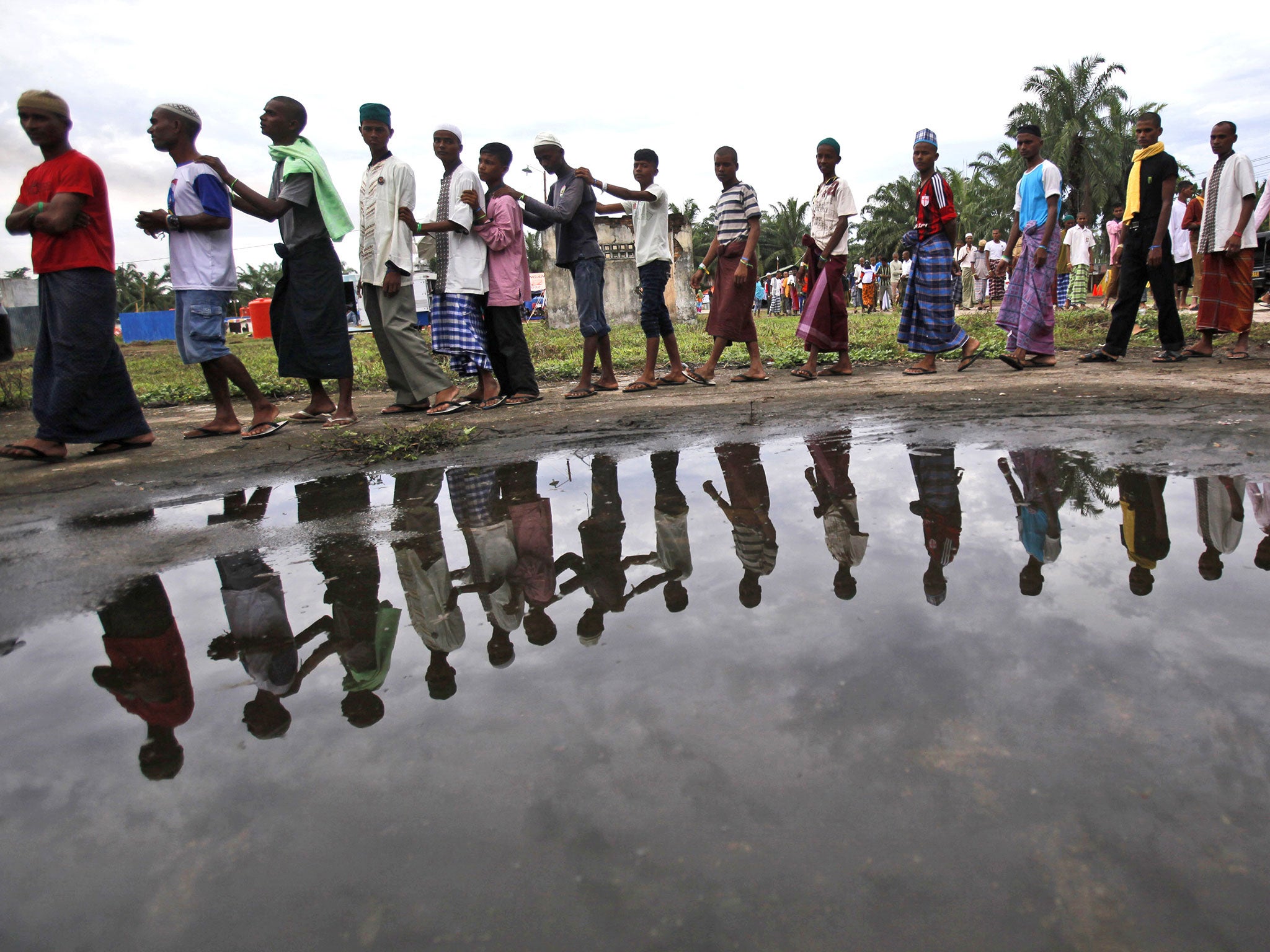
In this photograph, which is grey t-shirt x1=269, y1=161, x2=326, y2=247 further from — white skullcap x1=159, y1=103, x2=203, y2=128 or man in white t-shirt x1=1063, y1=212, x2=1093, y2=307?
man in white t-shirt x1=1063, y1=212, x2=1093, y2=307

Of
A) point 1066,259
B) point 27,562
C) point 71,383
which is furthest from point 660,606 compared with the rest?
point 1066,259

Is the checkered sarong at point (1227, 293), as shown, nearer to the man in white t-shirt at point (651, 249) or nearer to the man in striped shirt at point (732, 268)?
the man in striped shirt at point (732, 268)

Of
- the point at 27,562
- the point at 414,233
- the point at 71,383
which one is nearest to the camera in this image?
the point at 27,562

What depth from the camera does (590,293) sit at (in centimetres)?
597

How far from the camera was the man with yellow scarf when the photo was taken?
6.04 meters

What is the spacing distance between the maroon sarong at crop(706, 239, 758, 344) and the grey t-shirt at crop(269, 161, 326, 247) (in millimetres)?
2726

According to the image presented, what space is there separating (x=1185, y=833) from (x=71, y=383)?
4.76 m

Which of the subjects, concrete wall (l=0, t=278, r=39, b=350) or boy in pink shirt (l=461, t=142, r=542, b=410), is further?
concrete wall (l=0, t=278, r=39, b=350)

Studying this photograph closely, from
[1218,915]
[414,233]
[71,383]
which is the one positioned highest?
[414,233]

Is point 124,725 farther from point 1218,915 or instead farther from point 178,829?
point 1218,915

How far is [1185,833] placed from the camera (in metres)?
1.12

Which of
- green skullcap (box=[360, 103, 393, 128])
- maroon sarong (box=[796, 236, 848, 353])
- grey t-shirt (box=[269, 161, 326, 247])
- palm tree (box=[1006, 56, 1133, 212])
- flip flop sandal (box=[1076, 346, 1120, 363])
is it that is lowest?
flip flop sandal (box=[1076, 346, 1120, 363])

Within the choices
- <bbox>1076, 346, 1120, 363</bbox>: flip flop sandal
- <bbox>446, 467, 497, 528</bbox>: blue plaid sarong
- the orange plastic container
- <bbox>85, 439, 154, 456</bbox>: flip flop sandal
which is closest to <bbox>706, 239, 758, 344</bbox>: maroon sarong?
<bbox>1076, 346, 1120, 363</bbox>: flip flop sandal

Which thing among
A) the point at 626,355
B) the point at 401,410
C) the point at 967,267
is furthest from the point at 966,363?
the point at 967,267
